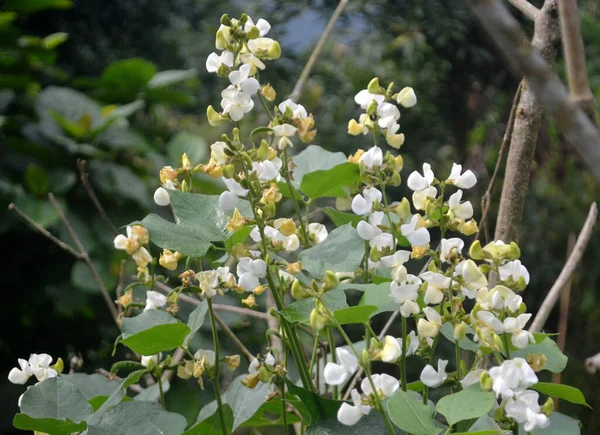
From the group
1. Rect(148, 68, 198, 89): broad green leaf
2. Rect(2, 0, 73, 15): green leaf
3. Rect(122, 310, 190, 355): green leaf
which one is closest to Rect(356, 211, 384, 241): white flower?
Rect(122, 310, 190, 355): green leaf

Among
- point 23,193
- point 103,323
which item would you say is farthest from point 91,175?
point 103,323

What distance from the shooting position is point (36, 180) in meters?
1.90

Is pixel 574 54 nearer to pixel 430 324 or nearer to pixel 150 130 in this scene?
pixel 430 324

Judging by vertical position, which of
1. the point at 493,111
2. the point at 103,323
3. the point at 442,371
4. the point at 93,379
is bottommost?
the point at 103,323

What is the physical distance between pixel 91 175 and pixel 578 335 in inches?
56.1

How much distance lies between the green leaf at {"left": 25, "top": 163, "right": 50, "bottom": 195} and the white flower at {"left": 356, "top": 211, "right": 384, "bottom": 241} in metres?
1.64

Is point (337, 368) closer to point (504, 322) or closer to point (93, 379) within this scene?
point (504, 322)

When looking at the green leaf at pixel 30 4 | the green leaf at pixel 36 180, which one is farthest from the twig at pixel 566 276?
the green leaf at pixel 30 4

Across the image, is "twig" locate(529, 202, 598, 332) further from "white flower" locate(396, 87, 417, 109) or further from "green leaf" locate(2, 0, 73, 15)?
"green leaf" locate(2, 0, 73, 15)

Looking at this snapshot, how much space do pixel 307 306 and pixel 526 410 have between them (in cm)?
12

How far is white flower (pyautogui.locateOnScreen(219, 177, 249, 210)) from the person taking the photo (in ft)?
1.30

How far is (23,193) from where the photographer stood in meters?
1.93

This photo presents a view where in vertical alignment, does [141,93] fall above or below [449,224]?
below

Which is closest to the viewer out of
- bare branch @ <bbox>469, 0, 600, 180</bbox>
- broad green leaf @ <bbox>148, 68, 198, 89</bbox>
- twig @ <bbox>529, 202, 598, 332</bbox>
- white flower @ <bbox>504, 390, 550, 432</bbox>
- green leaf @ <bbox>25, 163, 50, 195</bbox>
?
bare branch @ <bbox>469, 0, 600, 180</bbox>
